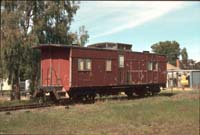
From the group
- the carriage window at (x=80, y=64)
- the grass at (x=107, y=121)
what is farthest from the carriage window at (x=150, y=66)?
the grass at (x=107, y=121)

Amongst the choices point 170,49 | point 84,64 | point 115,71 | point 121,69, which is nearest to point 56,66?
point 84,64

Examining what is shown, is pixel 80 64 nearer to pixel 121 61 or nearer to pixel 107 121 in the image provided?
pixel 121 61

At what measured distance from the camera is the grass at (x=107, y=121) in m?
13.4

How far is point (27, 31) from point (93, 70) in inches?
353

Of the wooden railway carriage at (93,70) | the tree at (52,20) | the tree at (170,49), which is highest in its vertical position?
the tree at (170,49)

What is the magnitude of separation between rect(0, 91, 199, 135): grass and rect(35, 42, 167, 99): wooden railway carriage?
4406mm

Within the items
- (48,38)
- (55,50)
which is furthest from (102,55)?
(48,38)

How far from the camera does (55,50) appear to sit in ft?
80.0

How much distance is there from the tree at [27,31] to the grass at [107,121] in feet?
41.4

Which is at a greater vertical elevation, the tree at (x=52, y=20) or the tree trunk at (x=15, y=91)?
the tree at (x=52, y=20)

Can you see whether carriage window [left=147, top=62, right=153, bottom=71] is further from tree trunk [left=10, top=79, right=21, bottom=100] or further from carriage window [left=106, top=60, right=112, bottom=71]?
tree trunk [left=10, top=79, right=21, bottom=100]

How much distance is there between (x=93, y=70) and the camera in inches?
950

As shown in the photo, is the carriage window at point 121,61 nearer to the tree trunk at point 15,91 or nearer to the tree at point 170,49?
the tree trunk at point 15,91

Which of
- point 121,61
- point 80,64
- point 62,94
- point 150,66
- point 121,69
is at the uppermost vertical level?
point 121,61
